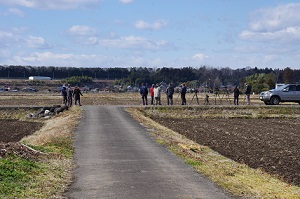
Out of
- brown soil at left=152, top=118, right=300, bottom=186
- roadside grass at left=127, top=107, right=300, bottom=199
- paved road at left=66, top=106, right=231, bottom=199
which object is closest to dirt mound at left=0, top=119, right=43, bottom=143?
paved road at left=66, top=106, right=231, bottom=199

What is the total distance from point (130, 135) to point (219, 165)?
7939 millimetres

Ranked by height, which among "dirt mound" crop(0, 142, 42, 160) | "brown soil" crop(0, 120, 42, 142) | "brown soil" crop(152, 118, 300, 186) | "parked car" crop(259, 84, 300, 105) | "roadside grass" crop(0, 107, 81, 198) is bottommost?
"brown soil" crop(0, 120, 42, 142)

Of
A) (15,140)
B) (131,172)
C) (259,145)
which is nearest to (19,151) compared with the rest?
(131,172)

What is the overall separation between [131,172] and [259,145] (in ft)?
32.6

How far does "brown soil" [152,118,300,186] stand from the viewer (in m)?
16.1

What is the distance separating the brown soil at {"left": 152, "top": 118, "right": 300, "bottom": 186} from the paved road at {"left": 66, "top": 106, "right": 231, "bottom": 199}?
2.54m

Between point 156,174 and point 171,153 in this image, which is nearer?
point 156,174

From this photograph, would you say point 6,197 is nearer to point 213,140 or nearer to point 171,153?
point 171,153

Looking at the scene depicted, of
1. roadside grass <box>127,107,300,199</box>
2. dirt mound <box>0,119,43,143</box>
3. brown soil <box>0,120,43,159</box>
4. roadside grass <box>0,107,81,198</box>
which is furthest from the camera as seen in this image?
dirt mound <box>0,119,43,143</box>

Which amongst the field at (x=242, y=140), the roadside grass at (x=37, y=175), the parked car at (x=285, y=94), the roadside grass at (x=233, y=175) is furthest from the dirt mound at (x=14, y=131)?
the parked car at (x=285, y=94)

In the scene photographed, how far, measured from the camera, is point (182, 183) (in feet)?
37.9

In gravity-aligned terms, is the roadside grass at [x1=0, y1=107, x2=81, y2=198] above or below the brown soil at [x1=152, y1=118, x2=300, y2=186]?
above

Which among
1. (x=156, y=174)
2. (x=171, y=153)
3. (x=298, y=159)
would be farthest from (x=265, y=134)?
(x=156, y=174)

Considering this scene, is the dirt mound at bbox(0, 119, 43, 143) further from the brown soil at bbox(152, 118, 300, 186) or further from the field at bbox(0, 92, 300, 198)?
the brown soil at bbox(152, 118, 300, 186)
